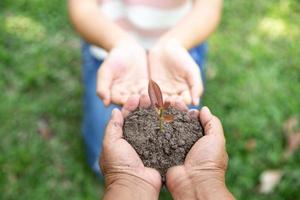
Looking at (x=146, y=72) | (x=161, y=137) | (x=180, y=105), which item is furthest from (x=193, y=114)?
(x=146, y=72)

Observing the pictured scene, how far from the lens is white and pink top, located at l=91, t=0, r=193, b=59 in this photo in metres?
2.59

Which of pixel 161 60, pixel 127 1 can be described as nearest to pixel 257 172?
pixel 161 60

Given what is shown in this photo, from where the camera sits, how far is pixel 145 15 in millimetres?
2594

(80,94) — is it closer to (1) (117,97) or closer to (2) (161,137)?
(1) (117,97)

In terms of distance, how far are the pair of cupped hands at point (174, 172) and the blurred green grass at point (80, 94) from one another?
1.02m

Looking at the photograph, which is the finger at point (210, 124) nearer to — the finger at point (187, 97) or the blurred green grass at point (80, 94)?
the finger at point (187, 97)

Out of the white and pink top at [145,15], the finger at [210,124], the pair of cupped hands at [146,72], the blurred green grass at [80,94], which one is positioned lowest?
the blurred green grass at [80,94]

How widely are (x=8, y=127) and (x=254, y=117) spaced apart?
1.50 meters

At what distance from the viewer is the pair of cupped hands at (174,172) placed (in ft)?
4.89

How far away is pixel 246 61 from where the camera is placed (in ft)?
10.8

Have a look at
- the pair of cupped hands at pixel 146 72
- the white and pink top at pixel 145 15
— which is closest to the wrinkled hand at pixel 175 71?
the pair of cupped hands at pixel 146 72

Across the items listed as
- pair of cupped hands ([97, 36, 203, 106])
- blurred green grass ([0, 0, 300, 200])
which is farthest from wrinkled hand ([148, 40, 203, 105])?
blurred green grass ([0, 0, 300, 200])

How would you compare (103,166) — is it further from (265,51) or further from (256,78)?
(265,51)

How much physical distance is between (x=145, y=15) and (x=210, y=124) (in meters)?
1.10
